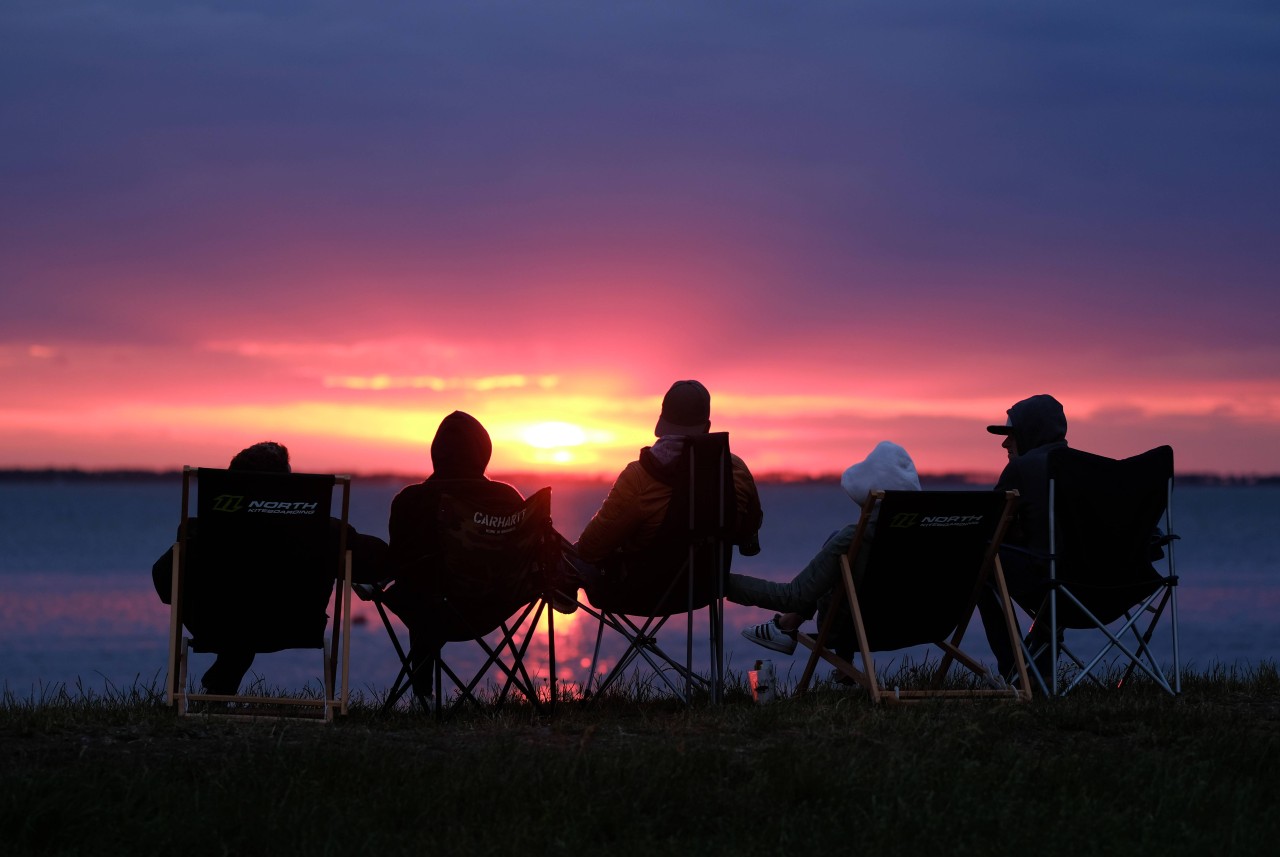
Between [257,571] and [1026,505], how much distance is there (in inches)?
148

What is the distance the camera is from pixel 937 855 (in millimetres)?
3988

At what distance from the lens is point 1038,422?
7293mm

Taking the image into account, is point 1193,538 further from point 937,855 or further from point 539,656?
point 937,855

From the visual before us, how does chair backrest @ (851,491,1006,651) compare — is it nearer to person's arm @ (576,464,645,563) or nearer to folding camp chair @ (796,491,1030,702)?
folding camp chair @ (796,491,1030,702)

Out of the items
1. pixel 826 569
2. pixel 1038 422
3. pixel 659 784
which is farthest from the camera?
pixel 1038 422

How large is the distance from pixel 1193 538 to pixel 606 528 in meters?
95.1

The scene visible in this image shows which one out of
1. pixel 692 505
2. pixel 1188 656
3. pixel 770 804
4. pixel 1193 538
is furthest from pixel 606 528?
pixel 1193 538

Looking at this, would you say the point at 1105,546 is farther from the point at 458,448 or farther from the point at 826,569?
the point at 458,448

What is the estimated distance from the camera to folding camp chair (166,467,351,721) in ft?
19.2

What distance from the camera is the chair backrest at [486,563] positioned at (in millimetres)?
6230

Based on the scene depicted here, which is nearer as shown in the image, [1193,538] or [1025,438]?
[1025,438]

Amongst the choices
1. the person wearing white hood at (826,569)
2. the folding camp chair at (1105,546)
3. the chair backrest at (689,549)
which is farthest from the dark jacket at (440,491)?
the folding camp chair at (1105,546)

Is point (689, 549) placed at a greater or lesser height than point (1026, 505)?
lesser

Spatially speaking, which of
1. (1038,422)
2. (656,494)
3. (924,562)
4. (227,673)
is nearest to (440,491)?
(656,494)
